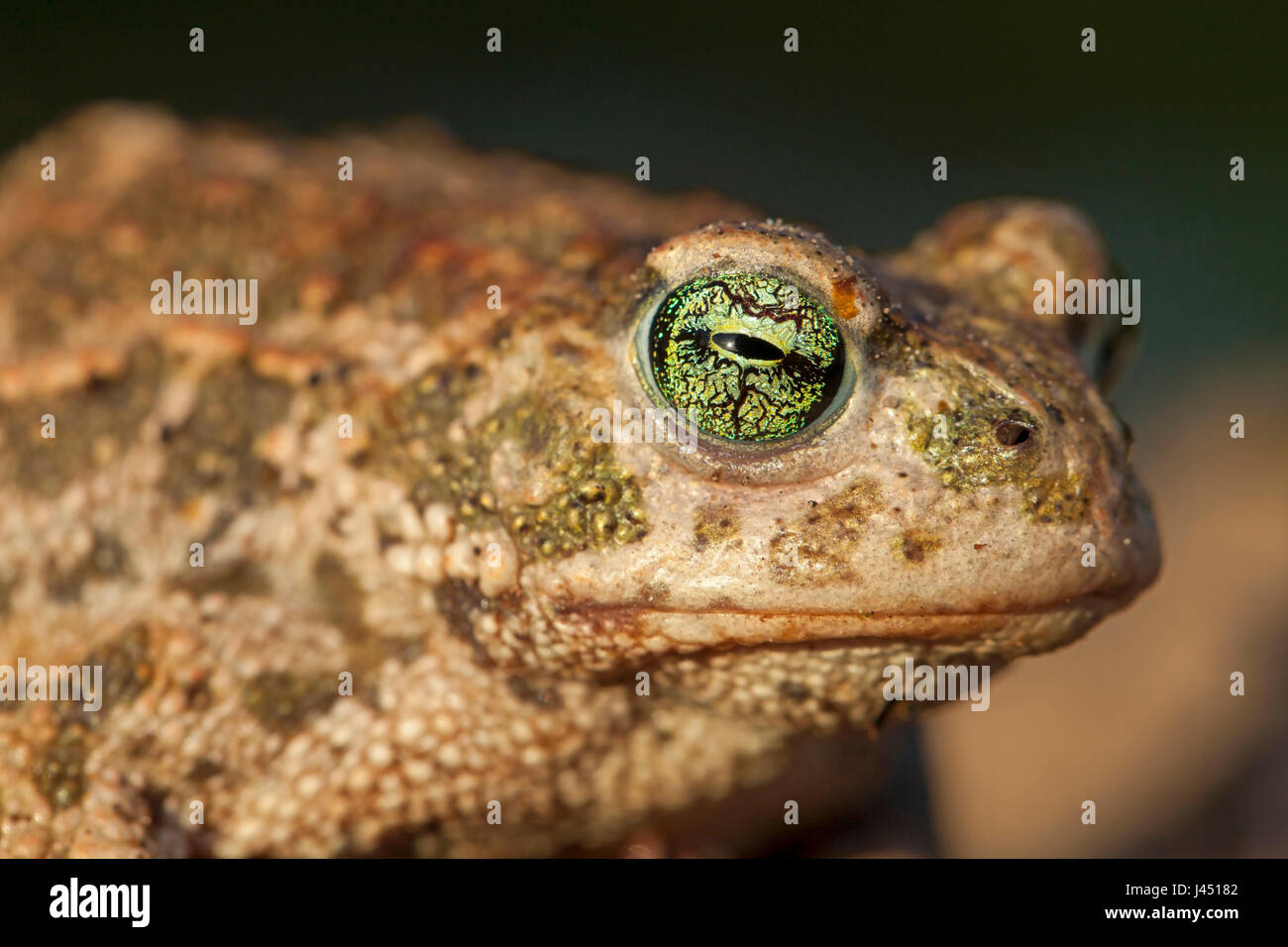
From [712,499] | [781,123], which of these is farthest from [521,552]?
[781,123]

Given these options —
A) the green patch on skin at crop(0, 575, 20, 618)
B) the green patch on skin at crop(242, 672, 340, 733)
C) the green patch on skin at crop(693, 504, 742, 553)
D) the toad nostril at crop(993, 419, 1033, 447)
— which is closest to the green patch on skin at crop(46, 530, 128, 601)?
the green patch on skin at crop(0, 575, 20, 618)

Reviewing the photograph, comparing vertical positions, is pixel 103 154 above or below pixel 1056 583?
above

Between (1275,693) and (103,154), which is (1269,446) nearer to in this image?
(1275,693)

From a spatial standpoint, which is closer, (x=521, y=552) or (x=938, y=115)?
(x=521, y=552)

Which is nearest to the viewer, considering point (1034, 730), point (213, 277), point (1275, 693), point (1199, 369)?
point (213, 277)

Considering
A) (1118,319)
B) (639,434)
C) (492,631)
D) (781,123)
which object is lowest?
(492,631)

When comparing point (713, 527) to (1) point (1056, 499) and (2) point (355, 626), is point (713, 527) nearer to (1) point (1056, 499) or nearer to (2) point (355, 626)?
(1) point (1056, 499)

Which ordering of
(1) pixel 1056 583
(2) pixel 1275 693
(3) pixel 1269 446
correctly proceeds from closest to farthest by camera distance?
(1) pixel 1056 583 < (2) pixel 1275 693 < (3) pixel 1269 446
